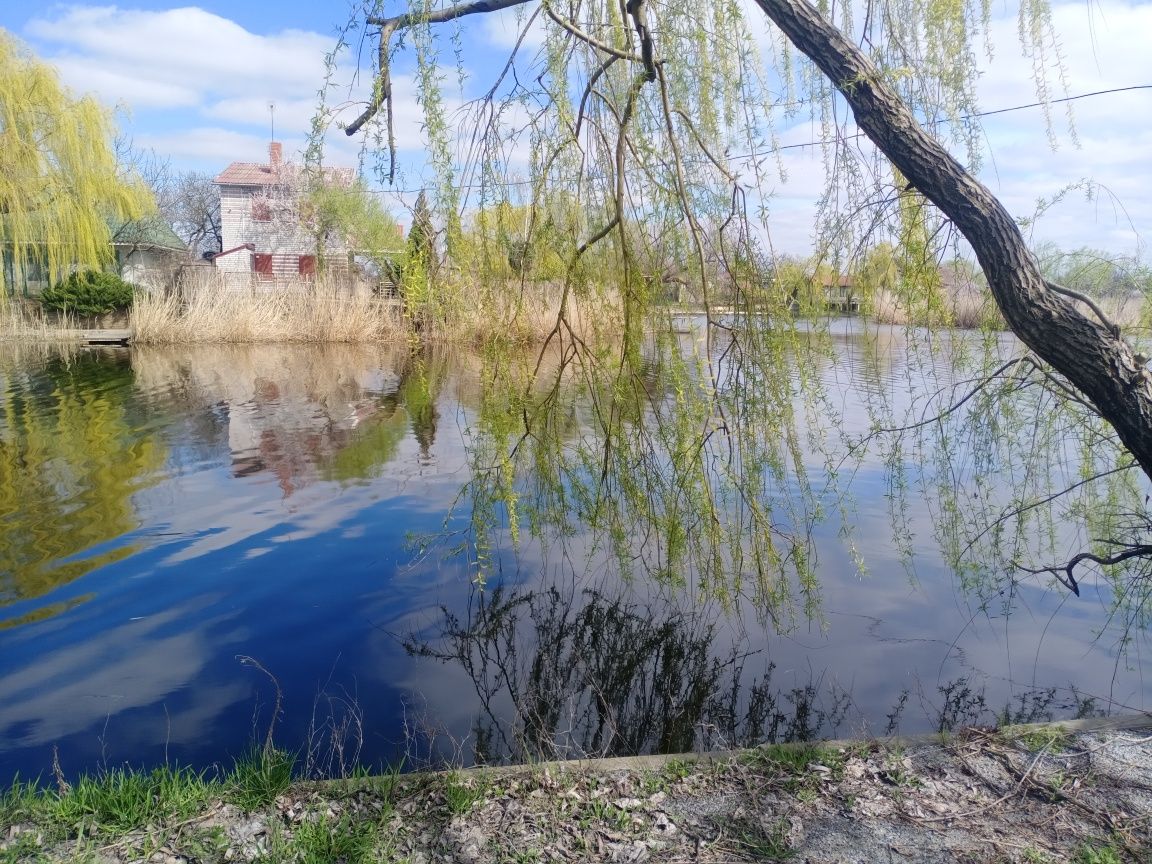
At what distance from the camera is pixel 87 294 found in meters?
20.2

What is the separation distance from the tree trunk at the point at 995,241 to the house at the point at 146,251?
24.4m

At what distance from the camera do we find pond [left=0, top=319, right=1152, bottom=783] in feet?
11.2

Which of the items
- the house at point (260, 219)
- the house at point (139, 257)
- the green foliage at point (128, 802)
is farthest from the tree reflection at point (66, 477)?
the house at point (260, 219)

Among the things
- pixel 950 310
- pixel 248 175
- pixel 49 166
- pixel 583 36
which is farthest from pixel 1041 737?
pixel 248 175

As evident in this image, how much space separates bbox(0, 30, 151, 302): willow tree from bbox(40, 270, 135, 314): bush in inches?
65.3

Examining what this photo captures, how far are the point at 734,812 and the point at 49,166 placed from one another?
64.6 feet

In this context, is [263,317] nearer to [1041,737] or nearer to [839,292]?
[839,292]

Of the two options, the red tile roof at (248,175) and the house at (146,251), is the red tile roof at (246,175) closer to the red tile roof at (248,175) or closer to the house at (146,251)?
the red tile roof at (248,175)

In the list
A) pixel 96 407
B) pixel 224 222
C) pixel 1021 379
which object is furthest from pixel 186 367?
pixel 224 222

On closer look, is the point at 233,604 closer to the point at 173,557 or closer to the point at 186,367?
the point at 173,557

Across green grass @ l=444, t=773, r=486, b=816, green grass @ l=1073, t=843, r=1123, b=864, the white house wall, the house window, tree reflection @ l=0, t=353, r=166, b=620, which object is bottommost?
green grass @ l=1073, t=843, r=1123, b=864

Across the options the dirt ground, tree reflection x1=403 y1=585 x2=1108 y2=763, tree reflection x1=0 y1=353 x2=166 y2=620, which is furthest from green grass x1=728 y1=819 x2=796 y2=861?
tree reflection x1=0 y1=353 x2=166 y2=620

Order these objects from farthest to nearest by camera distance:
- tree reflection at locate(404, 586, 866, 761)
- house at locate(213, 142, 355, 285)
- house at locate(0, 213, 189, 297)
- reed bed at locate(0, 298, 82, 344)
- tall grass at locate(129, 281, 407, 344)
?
house at locate(213, 142, 355, 285) → house at locate(0, 213, 189, 297) → tall grass at locate(129, 281, 407, 344) → reed bed at locate(0, 298, 82, 344) → tree reflection at locate(404, 586, 866, 761)

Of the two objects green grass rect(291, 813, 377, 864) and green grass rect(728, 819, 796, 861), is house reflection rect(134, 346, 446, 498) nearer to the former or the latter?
green grass rect(291, 813, 377, 864)
